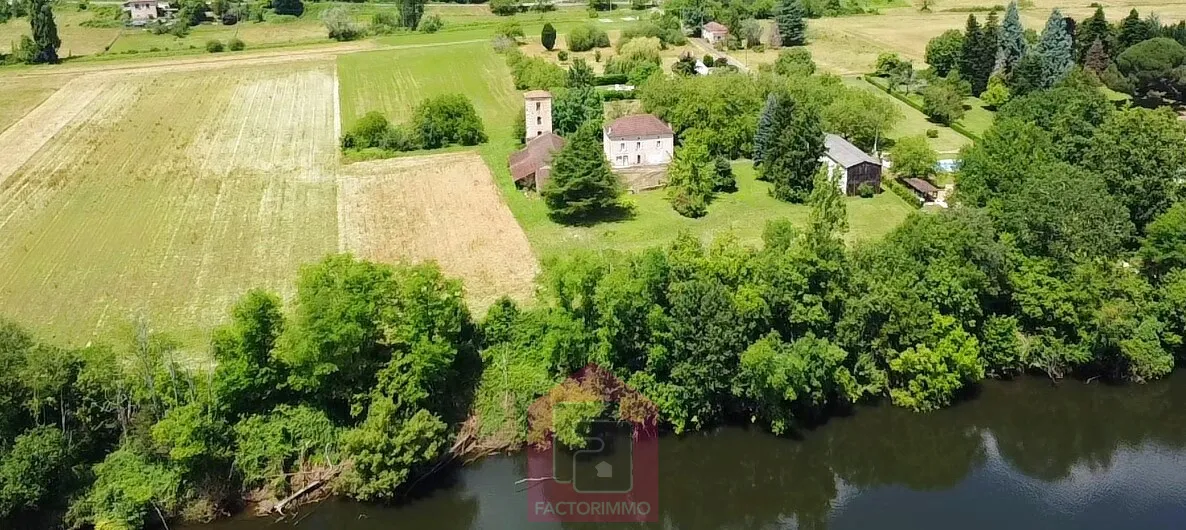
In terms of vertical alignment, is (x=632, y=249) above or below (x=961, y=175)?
below

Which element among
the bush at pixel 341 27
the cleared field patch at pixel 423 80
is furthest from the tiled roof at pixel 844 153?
the bush at pixel 341 27

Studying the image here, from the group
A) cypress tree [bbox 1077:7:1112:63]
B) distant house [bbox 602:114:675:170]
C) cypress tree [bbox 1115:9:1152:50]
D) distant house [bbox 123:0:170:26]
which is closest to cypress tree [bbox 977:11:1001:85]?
cypress tree [bbox 1077:7:1112:63]

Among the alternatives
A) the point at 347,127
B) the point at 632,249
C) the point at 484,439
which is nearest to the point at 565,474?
the point at 484,439

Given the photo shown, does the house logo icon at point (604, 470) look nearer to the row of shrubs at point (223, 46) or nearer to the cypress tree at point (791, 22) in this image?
the cypress tree at point (791, 22)

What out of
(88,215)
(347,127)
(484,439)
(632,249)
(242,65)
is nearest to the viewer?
(484,439)

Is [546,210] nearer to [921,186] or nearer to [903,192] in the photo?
[903,192]

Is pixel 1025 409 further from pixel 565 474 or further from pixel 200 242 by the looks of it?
pixel 200 242
